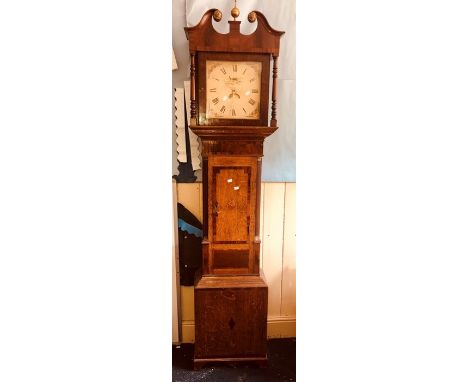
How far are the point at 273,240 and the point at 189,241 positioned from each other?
492mm

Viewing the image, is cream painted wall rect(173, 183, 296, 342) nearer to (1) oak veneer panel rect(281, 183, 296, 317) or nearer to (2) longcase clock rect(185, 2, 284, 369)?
(1) oak veneer panel rect(281, 183, 296, 317)

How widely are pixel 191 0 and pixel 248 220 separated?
118 cm

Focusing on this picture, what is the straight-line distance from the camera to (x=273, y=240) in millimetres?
1962

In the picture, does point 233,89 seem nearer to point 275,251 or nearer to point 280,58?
point 280,58

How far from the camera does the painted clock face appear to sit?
153 centimetres

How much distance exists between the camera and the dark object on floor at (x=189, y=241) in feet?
6.23

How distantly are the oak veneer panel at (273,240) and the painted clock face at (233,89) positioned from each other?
510 mm

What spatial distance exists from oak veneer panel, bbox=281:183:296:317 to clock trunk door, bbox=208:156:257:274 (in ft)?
1.21

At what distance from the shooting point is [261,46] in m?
1.51

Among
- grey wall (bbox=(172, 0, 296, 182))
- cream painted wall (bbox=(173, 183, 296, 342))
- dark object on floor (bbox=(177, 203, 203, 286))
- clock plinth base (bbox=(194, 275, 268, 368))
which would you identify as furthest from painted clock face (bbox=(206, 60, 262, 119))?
clock plinth base (bbox=(194, 275, 268, 368))
